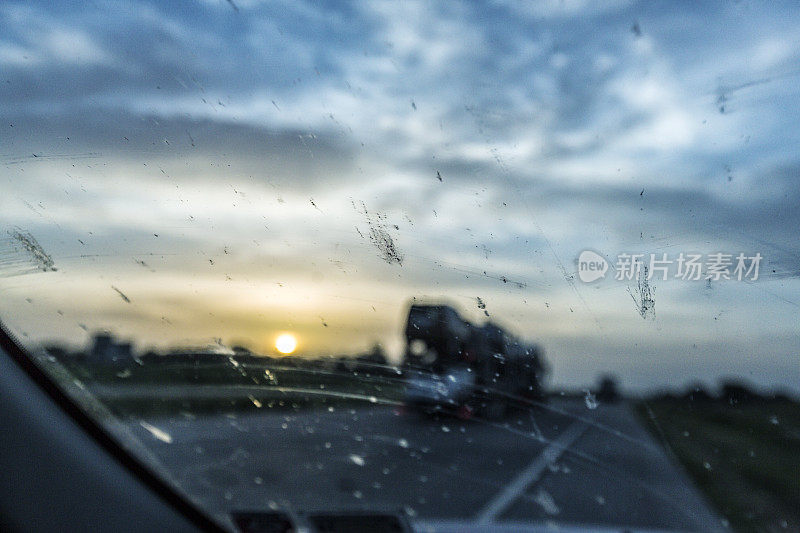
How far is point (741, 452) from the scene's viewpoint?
2.72 m

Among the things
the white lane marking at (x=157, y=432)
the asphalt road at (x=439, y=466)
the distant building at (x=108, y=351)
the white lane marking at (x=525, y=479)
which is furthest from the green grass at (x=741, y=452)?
the distant building at (x=108, y=351)

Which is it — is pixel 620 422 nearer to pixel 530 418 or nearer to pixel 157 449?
pixel 530 418

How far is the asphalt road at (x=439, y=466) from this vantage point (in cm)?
301

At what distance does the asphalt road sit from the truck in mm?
97

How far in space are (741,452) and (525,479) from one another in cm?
90

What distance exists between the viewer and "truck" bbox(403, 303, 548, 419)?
10.2 feet

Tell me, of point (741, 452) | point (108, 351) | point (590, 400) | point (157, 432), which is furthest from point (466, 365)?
point (108, 351)

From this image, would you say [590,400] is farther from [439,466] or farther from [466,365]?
[439,466]

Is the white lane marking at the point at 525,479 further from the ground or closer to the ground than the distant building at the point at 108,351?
closer to the ground

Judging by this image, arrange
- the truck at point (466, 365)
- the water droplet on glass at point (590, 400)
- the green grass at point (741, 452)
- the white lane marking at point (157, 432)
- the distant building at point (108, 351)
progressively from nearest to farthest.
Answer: the green grass at point (741, 452) → the water droplet on glass at point (590, 400) → the truck at point (466, 365) → the white lane marking at point (157, 432) → the distant building at point (108, 351)

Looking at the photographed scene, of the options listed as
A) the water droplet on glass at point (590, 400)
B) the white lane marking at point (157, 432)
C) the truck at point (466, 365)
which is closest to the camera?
the water droplet on glass at point (590, 400)

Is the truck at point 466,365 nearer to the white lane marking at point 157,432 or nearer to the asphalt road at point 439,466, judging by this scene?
the asphalt road at point 439,466

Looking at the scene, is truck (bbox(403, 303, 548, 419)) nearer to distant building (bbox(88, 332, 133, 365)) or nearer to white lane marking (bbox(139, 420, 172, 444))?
white lane marking (bbox(139, 420, 172, 444))

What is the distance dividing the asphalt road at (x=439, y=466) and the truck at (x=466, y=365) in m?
0.10
